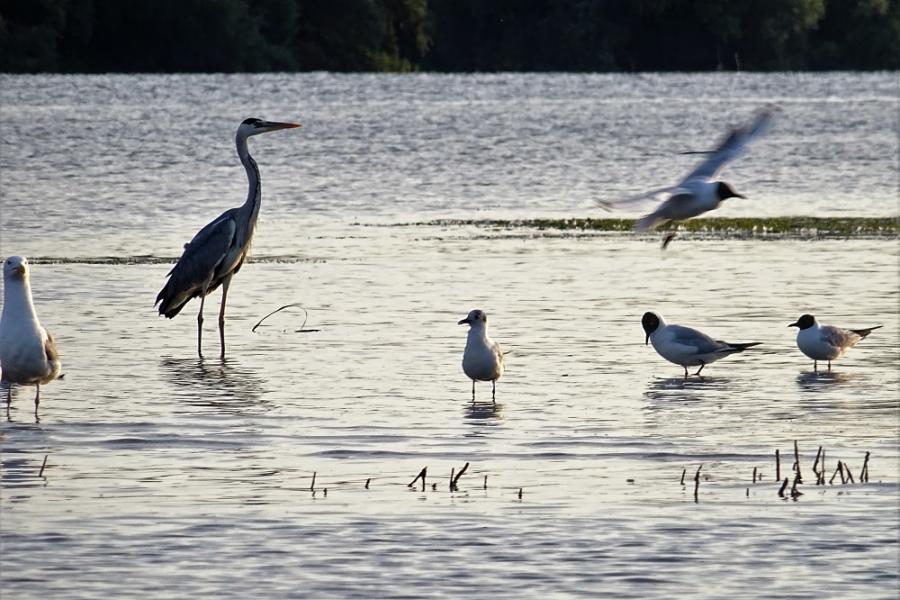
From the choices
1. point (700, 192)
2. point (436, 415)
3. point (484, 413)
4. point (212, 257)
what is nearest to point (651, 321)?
point (484, 413)

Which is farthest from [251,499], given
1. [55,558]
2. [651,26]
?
[651,26]

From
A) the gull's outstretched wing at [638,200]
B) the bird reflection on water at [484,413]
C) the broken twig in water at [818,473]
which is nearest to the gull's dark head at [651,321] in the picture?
the bird reflection on water at [484,413]

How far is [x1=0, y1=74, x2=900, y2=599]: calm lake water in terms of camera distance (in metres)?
8.87

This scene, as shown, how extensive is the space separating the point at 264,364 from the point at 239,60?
218 ft

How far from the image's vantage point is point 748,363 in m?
14.8

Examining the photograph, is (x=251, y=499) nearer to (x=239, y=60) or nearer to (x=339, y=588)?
(x=339, y=588)

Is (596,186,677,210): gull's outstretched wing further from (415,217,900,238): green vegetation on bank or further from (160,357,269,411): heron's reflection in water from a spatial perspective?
(415,217,900,238): green vegetation on bank

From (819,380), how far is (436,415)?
2.98 m

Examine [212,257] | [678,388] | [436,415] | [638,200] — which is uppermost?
[638,200]

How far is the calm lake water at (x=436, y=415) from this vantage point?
887 cm

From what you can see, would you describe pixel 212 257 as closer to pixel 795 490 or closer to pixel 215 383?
pixel 215 383

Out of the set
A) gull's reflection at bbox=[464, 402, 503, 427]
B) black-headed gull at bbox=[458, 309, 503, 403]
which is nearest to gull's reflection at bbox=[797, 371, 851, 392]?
black-headed gull at bbox=[458, 309, 503, 403]

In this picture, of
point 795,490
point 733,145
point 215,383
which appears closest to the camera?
point 795,490

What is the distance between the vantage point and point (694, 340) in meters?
14.0
